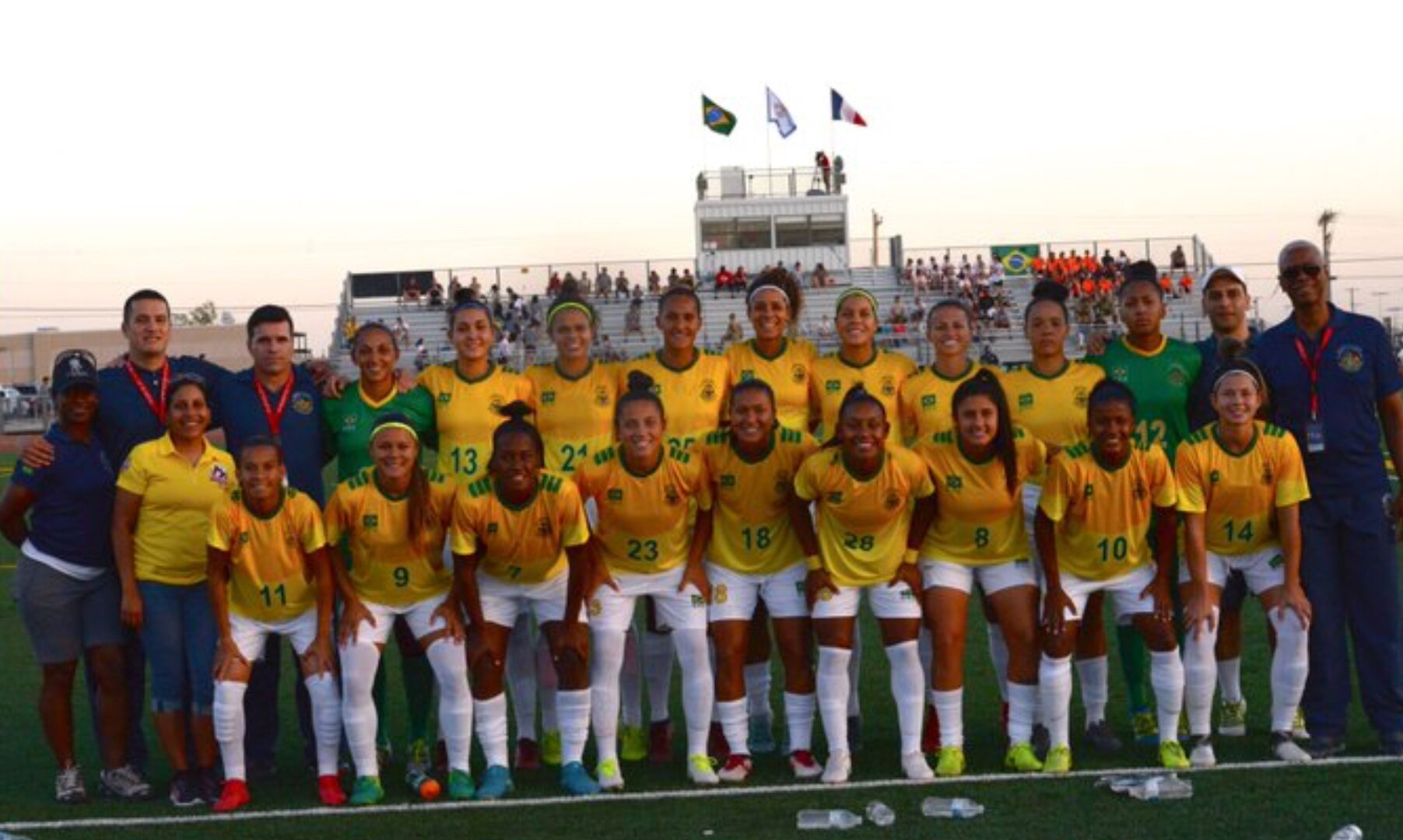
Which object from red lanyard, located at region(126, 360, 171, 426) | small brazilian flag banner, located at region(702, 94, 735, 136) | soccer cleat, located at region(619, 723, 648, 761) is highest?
small brazilian flag banner, located at region(702, 94, 735, 136)

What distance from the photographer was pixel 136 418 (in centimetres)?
708

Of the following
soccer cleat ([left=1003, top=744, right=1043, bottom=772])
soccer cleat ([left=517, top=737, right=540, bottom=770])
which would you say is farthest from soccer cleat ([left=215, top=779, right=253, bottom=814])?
soccer cleat ([left=1003, top=744, right=1043, bottom=772])

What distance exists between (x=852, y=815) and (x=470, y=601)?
5.76 ft

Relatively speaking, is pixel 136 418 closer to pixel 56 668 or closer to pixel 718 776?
pixel 56 668

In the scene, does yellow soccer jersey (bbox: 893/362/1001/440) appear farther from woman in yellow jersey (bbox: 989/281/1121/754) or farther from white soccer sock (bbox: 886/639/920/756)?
white soccer sock (bbox: 886/639/920/756)

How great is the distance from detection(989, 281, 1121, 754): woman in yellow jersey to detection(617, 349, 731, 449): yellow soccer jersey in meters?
1.27

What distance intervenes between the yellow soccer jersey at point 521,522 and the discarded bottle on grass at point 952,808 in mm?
1703

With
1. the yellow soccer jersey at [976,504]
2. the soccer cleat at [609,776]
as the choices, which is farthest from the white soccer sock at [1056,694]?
the soccer cleat at [609,776]

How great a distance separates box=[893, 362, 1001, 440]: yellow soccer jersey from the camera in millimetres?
7418

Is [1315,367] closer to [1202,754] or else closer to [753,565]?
[1202,754]

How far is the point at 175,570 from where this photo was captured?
6867 mm

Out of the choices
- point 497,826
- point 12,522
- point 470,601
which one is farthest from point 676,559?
point 12,522

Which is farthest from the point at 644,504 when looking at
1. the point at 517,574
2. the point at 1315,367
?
the point at 1315,367

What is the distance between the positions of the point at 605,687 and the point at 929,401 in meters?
1.89
